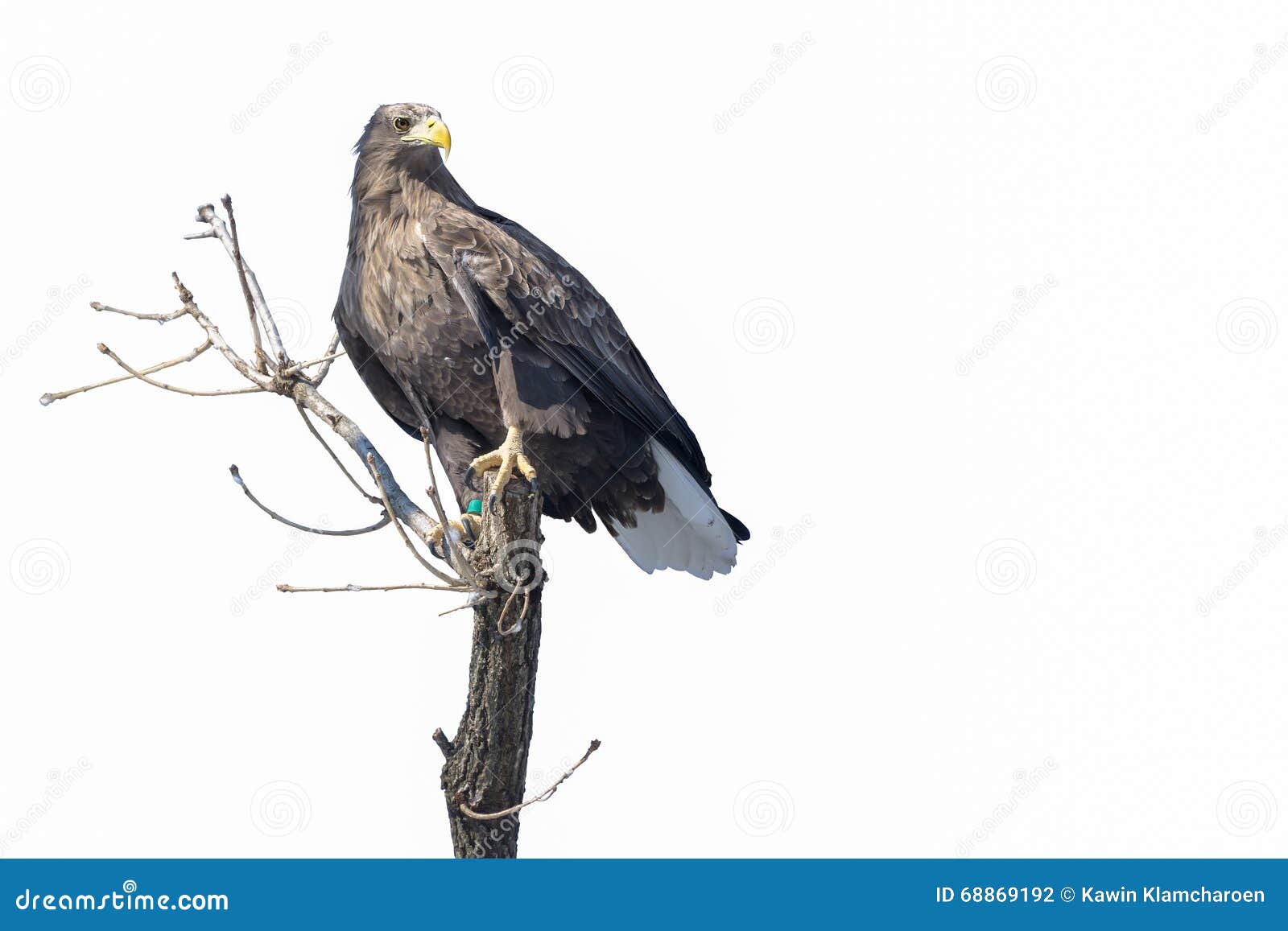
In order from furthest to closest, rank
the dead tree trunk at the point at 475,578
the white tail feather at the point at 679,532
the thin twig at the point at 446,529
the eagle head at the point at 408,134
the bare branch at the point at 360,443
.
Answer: the white tail feather at the point at 679,532
the eagle head at the point at 408,134
the bare branch at the point at 360,443
the dead tree trunk at the point at 475,578
the thin twig at the point at 446,529

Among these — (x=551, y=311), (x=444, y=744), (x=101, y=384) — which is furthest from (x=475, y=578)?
(x=101, y=384)

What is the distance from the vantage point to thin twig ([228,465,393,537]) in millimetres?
4934

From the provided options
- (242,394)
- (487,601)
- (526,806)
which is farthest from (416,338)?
(526,806)

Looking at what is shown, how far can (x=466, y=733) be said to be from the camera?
494 cm

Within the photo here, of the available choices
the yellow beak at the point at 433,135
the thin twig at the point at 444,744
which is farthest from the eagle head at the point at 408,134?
the thin twig at the point at 444,744

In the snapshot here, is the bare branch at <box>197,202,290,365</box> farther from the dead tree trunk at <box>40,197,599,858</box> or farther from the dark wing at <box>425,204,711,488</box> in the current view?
the dark wing at <box>425,204,711,488</box>

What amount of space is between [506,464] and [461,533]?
22.7 inches

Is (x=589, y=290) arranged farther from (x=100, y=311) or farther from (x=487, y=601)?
(x=100, y=311)

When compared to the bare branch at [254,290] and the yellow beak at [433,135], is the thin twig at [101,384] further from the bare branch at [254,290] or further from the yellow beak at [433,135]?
the yellow beak at [433,135]

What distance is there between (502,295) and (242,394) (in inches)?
44.3

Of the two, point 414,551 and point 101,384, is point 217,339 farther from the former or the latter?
point 414,551

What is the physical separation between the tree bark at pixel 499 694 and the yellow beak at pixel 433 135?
4.65ft

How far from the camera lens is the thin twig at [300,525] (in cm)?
493

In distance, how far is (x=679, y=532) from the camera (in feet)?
19.4
